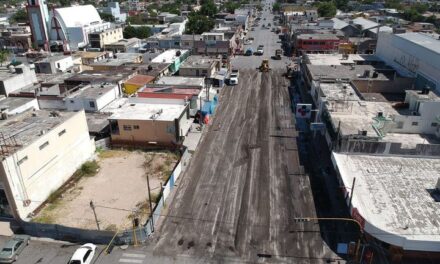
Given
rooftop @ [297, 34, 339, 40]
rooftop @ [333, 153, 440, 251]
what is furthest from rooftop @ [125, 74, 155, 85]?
rooftop @ [297, 34, 339, 40]

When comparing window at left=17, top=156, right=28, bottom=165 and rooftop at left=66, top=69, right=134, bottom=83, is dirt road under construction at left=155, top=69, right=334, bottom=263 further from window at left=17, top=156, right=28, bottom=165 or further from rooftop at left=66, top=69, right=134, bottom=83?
rooftop at left=66, top=69, right=134, bottom=83

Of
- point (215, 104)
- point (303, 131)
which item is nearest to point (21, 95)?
point (215, 104)

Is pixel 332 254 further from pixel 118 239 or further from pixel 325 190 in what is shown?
pixel 118 239

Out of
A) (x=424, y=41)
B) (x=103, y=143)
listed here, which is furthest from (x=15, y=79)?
(x=424, y=41)

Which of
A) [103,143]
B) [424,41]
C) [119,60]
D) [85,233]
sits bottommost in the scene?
[85,233]

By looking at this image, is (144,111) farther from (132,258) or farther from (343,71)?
(343,71)

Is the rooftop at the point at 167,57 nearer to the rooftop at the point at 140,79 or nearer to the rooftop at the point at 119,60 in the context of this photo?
the rooftop at the point at 119,60
